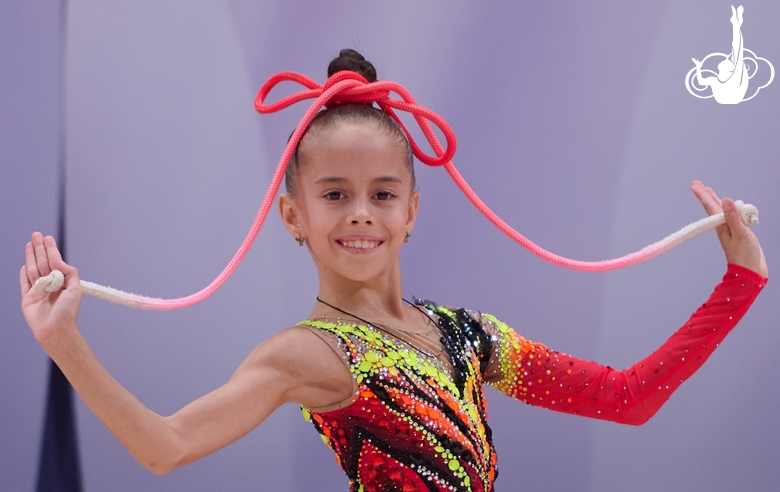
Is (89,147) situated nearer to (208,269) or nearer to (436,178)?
(208,269)

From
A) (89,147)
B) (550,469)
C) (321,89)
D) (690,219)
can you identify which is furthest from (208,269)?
(690,219)

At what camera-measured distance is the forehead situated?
1.14 meters

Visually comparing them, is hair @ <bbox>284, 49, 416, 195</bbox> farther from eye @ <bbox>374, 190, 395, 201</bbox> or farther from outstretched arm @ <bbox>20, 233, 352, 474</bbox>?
outstretched arm @ <bbox>20, 233, 352, 474</bbox>

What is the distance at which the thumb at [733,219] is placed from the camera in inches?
47.5

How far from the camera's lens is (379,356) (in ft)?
3.67

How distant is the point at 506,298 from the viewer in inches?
67.7

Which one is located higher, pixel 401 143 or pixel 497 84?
pixel 497 84

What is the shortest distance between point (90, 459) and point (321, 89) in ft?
2.81

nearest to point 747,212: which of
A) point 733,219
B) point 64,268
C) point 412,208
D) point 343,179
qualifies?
point 733,219

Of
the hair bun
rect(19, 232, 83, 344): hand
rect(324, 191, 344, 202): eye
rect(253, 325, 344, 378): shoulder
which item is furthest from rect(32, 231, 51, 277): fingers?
the hair bun

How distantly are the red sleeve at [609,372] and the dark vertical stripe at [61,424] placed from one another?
2.58 feet

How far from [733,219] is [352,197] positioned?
0.56 meters

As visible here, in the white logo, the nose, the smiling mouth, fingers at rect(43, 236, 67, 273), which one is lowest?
fingers at rect(43, 236, 67, 273)

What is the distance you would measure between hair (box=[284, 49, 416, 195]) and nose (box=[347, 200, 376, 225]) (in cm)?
12
